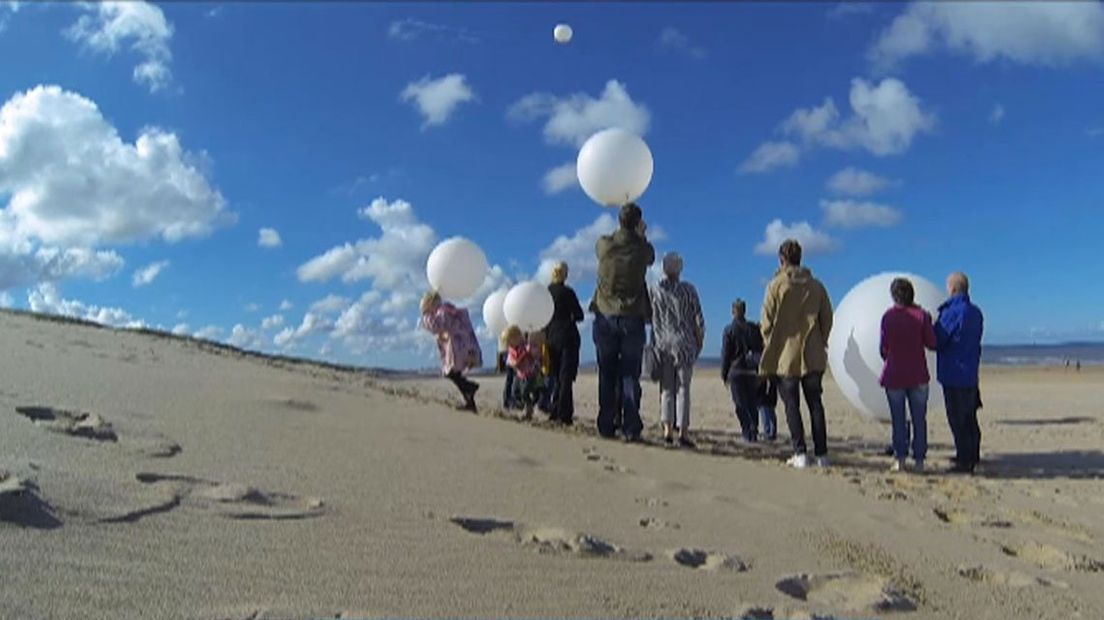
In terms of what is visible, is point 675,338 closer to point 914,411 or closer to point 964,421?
point 914,411

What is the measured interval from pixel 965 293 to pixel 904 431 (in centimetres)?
125

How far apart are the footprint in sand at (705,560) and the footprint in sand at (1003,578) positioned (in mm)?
953

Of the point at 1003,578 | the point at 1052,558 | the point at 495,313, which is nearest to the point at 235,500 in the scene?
the point at 1003,578

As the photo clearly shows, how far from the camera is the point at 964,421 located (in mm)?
6883

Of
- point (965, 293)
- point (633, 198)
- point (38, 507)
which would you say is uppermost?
point (633, 198)

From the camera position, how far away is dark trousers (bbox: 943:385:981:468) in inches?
269

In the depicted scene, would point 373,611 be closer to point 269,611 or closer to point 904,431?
point 269,611

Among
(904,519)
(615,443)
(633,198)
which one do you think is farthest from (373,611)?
(633,198)

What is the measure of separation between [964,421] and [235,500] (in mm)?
5646

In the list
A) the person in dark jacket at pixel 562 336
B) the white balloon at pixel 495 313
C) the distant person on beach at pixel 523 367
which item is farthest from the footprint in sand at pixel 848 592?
the white balloon at pixel 495 313

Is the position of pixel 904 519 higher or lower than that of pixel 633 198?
lower

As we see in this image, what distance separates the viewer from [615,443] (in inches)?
255

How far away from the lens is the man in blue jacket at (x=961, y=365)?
6.90m

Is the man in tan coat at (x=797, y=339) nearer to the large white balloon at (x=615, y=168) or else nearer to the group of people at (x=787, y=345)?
the group of people at (x=787, y=345)
